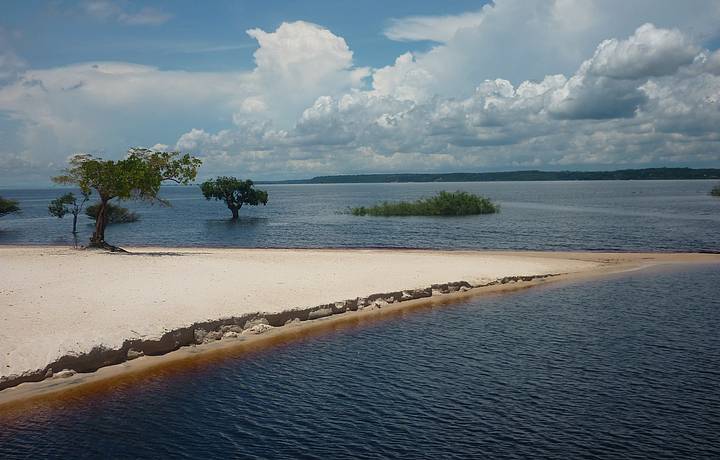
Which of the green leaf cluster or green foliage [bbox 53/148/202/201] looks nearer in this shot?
green foliage [bbox 53/148/202/201]

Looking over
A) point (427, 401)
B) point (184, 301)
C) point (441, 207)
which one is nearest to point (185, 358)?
point (184, 301)

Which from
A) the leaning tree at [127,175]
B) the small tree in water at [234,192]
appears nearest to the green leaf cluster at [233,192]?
the small tree in water at [234,192]

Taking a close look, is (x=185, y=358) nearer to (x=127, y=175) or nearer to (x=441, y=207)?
(x=127, y=175)

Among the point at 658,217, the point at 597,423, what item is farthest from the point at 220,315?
the point at 658,217

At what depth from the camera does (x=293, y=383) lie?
20.5 meters

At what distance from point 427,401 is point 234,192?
109 meters

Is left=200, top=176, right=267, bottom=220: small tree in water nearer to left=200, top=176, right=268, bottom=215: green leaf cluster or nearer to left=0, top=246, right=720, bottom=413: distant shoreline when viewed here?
left=200, top=176, right=268, bottom=215: green leaf cluster

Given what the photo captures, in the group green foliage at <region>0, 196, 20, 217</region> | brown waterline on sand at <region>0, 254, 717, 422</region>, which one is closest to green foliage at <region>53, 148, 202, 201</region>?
brown waterline on sand at <region>0, 254, 717, 422</region>

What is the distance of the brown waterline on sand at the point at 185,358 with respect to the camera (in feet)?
60.6

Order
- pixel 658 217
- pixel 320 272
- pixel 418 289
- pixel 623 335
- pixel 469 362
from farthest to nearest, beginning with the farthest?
pixel 658 217
pixel 320 272
pixel 418 289
pixel 623 335
pixel 469 362

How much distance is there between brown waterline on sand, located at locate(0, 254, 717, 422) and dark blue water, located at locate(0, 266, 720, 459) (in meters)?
0.61

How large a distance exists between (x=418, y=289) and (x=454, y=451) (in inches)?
812

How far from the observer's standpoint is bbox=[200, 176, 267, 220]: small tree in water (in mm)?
119625

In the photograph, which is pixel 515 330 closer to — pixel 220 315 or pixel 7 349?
pixel 220 315
